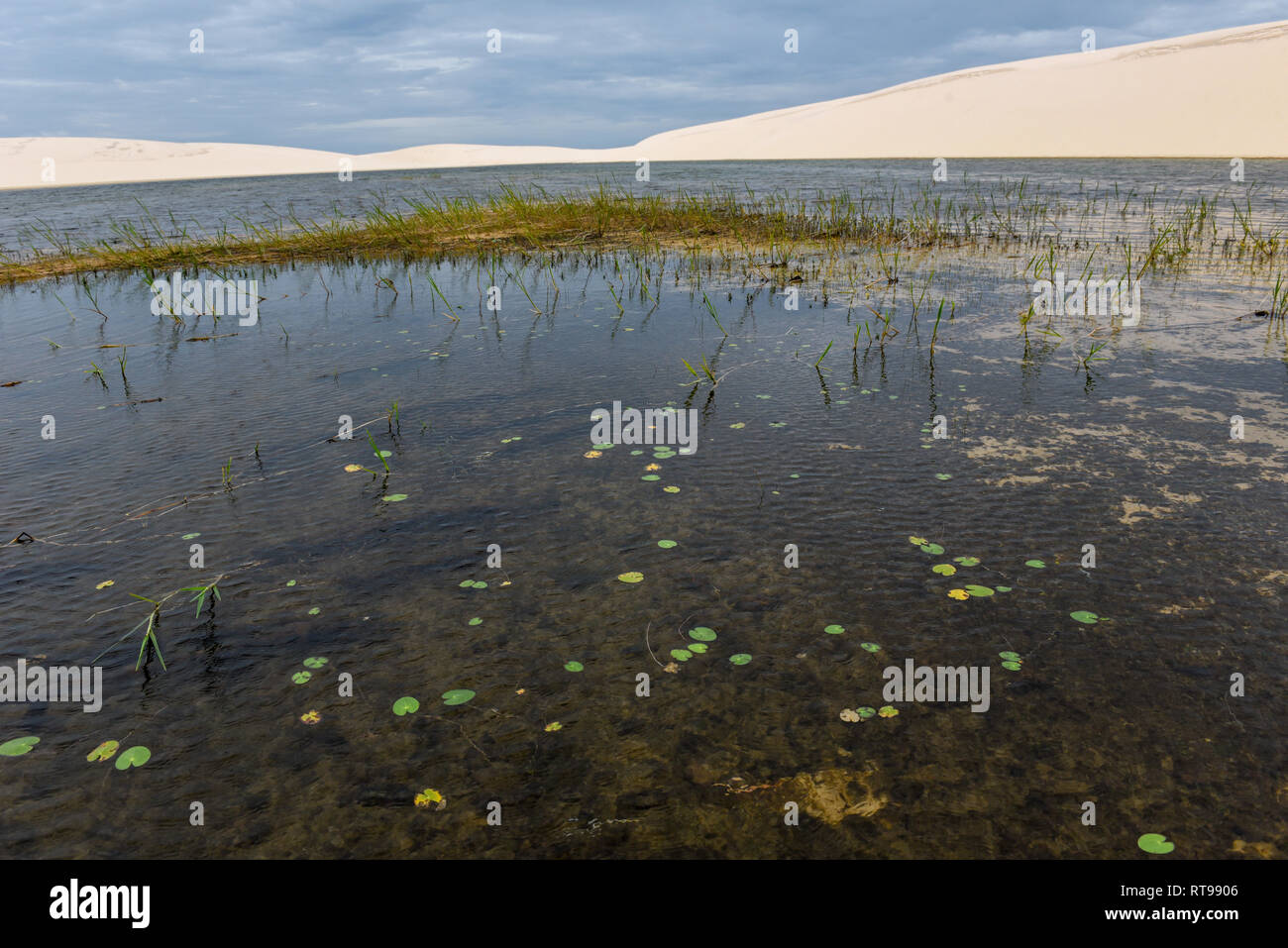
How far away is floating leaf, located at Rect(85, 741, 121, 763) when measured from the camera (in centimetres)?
292

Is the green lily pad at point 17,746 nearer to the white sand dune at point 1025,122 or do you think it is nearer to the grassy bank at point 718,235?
the grassy bank at point 718,235

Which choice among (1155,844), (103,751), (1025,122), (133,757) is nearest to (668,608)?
(1155,844)

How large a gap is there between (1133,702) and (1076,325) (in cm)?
722

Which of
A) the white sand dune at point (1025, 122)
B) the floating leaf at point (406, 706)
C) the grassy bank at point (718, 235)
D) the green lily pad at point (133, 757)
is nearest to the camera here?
the green lily pad at point (133, 757)

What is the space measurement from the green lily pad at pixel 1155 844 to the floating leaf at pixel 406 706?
113 inches

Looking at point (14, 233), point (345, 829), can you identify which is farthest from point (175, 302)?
point (14, 233)

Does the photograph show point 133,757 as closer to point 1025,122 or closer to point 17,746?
point 17,746

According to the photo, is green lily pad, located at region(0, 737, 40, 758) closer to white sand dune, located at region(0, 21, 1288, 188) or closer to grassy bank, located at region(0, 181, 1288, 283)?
grassy bank, located at region(0, 181, 1288, 283)

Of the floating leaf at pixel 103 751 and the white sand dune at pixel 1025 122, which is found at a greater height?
the white sand dune at pixel 1025 122

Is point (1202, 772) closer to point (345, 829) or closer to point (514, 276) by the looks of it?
point (345, 829)

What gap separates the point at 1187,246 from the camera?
12531mm

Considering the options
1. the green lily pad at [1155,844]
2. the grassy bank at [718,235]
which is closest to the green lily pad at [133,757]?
the green lily pad at [1155,844]

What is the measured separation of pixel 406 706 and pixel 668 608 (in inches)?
54.8

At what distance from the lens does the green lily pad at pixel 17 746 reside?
2.96m
